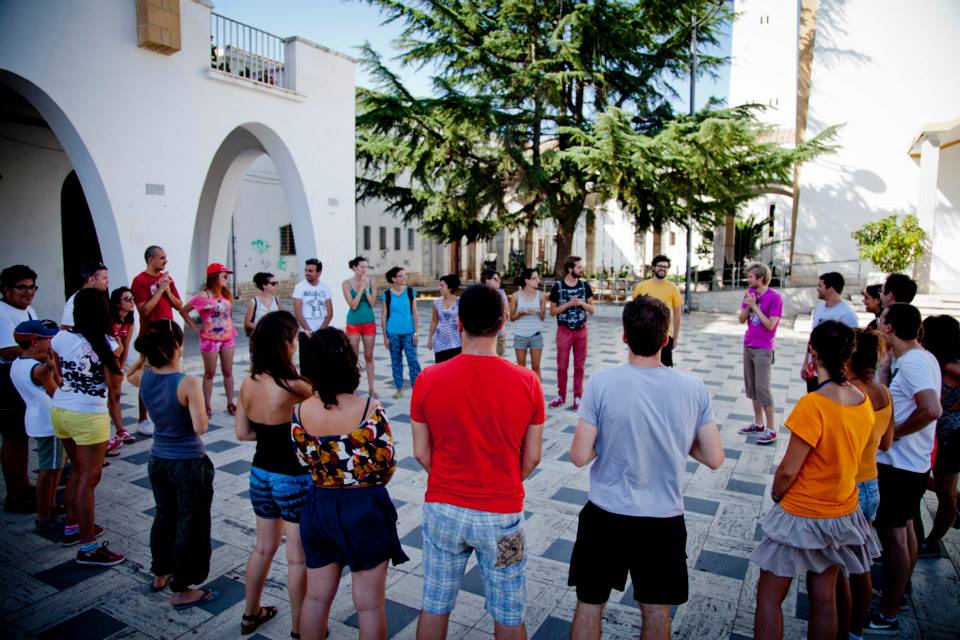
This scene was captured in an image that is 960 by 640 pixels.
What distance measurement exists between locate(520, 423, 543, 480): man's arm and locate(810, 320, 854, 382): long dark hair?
4.17 ft

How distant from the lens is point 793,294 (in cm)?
1858

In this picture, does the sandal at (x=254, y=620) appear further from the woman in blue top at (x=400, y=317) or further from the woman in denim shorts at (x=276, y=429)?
the woman in blue top at (x=400, y=317)

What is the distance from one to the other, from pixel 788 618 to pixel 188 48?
424 inches

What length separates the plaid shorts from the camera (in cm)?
228

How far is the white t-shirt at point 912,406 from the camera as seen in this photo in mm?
3039

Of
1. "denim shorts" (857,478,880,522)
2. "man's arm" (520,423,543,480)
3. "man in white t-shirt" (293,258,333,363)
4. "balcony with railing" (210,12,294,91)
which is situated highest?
"balcony with railing" (210,12,294,91)

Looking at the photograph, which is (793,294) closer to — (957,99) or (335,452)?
(957,99)

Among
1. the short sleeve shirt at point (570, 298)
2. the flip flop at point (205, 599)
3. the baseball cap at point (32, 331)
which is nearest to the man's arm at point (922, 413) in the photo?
the flip flop at point (205, 599)

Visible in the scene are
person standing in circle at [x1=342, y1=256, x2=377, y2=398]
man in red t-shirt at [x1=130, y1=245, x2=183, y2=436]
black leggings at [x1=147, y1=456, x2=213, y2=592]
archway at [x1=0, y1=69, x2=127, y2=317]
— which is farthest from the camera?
archway at [x1=0, y1=69, x2=127, y2=317]

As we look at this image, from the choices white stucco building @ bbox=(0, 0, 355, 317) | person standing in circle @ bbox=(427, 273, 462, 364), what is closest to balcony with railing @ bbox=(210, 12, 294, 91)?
white stucco building @ bbox=(0, 0, 355, 317)

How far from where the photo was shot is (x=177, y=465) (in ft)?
10.3

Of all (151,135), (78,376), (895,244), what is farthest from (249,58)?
(895,244)

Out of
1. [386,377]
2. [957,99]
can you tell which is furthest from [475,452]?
[957,99]

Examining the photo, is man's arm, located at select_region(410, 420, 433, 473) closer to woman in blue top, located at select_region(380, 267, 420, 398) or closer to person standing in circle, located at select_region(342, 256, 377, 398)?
woman in blue top, located at select_region(380, 267, 420, 398)
